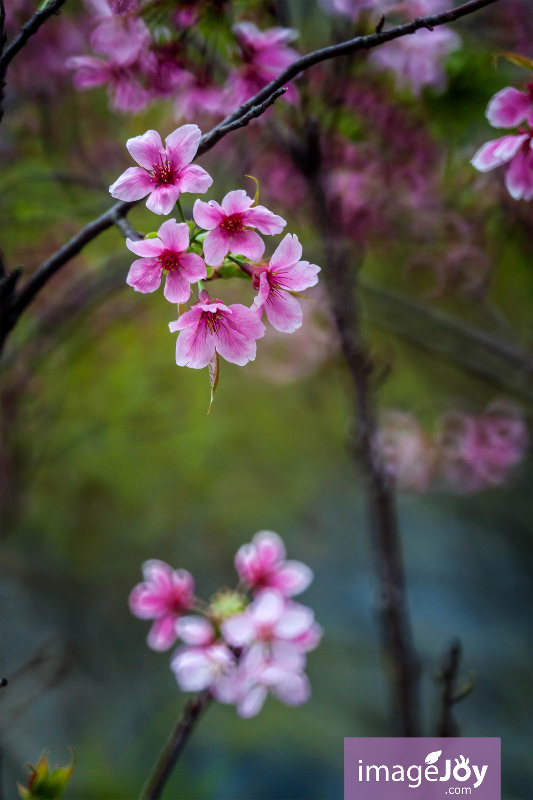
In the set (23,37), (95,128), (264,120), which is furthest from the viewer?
(95,128)

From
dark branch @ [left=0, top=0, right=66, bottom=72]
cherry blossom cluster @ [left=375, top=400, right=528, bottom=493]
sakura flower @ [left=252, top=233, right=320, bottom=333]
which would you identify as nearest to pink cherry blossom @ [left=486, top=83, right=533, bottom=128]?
sakura flower @ [left=252, top=233, right=320, bottom=333]

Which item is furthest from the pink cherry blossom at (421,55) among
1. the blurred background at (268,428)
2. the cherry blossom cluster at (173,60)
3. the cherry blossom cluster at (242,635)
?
the cherry blossom cluster at (242,635)

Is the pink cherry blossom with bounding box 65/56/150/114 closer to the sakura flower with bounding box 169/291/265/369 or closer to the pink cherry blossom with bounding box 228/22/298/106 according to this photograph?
the pink cherry blossom with bounding box 228/22/298/106

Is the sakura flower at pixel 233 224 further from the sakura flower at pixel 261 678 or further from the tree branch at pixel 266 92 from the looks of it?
the sakura flower at pixel 261 678

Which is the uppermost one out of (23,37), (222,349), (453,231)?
(453,231)

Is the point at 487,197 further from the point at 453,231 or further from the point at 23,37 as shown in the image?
the point at 23,37

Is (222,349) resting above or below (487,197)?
below

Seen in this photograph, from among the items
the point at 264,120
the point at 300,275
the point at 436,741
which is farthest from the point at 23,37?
the point at 436,741
